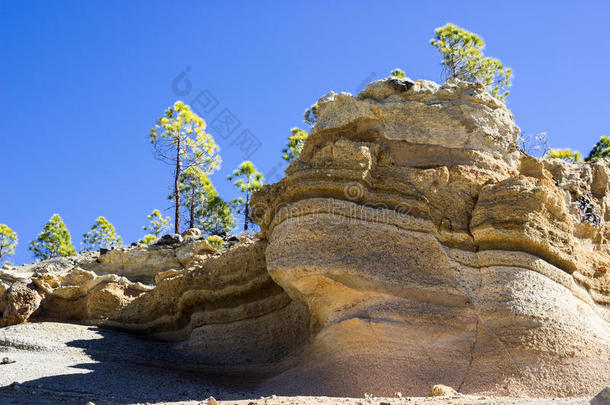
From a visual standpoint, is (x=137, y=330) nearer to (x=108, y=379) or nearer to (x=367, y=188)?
(x=108, y=379)

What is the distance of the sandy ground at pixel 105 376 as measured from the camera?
8.27 m

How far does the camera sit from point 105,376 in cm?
1018

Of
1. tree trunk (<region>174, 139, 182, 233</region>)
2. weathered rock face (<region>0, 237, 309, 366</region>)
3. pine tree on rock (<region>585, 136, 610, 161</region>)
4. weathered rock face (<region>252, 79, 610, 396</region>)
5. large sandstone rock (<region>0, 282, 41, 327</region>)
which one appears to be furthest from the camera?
pine tree on rock (<region>585, 136, 610, 161</region>)

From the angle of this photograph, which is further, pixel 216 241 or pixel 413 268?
pixel 216 241

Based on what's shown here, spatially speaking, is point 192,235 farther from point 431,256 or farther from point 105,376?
point 431,256

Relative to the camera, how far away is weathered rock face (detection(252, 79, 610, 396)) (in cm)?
878

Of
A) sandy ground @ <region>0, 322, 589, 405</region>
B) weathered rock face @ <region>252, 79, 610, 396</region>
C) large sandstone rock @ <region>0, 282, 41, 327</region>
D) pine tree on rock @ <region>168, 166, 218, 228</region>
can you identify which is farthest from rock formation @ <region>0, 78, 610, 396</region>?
pine tree on rock @ <region>168, 166, 218, 228</region>

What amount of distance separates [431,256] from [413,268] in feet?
1.27

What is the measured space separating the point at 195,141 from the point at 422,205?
67.8 feet

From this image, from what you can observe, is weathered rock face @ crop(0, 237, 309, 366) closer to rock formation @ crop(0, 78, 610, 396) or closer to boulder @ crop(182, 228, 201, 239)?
rock formation @ crop(0, 78, 610, 396)

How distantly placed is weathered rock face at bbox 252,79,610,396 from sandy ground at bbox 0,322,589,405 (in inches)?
49.3

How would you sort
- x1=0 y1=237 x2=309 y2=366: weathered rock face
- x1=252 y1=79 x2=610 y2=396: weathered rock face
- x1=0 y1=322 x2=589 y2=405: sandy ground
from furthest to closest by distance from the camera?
x1=0 y1=237 x2=309 y2=366: weathered rock face, x1=252 y1=79 x2=610 y2=396: weathered rock face, x1=0 y1=322 x2=589 y2=405: sandy ground

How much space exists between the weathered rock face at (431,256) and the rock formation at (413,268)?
2 centimetres

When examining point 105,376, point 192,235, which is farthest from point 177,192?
point 105,376
